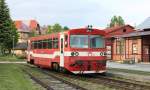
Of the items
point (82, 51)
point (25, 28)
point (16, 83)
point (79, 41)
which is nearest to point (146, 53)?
point (79, 41)

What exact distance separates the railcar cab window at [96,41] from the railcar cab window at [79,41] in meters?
0.37

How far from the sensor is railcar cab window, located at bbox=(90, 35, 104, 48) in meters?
25.8

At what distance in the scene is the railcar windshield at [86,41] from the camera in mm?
25375

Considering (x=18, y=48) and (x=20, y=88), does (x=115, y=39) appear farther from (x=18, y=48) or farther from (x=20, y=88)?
(x=18, y=48)

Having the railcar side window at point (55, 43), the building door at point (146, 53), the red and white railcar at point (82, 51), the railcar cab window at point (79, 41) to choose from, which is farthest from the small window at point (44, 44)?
the building door at point (146, 53)

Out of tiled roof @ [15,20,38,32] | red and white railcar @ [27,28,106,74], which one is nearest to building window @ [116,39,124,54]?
red and white railcar @ [27,28,106,74]

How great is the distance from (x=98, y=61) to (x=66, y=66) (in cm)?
191

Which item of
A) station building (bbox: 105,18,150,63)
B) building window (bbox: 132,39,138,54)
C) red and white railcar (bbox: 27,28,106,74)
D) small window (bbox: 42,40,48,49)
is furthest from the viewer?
building window (bbox: 132,39,138,54)

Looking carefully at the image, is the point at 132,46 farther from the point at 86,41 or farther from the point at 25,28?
the point at 25,28

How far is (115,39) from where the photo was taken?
53.0m

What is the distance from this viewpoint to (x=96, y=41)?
1022 inches

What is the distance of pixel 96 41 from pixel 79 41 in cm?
113

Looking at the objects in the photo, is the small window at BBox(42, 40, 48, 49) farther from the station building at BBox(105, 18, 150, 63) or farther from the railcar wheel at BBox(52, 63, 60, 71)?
the station building at BBox(105, 18, 150, 63)

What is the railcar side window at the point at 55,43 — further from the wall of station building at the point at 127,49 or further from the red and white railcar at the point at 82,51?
the wall of station building at the point at 127,49
